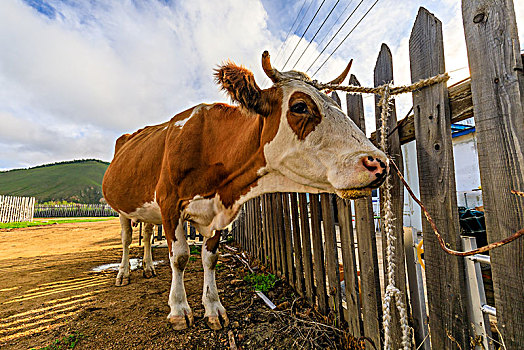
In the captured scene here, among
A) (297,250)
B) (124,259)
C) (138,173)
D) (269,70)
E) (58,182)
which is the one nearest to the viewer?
(269,70)

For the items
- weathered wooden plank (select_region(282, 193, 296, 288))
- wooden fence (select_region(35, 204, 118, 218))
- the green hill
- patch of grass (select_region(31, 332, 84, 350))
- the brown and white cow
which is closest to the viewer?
the brown and white cow

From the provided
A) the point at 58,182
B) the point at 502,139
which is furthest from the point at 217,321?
the point at 58,182

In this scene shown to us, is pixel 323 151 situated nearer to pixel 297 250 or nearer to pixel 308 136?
pixel 308 136

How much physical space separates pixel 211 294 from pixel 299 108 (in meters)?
2.23

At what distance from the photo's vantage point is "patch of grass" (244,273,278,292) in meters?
3.43

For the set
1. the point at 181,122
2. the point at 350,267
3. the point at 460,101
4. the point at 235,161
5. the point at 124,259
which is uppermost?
the point at 181,122

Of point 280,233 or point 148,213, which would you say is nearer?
point 148,213

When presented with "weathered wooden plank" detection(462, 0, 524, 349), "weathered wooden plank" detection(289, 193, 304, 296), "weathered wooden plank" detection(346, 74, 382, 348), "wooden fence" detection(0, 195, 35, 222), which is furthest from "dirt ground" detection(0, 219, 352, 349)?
"wooden fence" detection(0, 195, 35, 222)

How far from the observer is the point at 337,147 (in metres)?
1.63

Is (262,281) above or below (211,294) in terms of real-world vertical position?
below

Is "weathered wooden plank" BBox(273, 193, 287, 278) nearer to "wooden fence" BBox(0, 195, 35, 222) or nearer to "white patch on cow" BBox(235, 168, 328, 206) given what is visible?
"white patch on cow" BBox(235, 168, 328, 206)

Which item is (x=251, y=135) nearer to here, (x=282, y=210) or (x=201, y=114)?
(x=201, y=114)

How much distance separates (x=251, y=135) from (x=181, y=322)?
204cm

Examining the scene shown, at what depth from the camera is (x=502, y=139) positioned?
1.14 m
